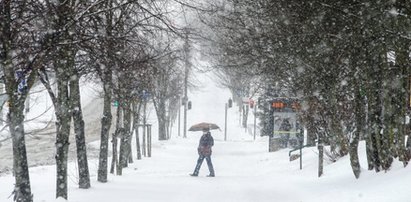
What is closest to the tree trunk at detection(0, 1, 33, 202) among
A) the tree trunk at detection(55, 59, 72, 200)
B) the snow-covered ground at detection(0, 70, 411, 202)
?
the tree trunk at detection(55, 59, 72, 200)

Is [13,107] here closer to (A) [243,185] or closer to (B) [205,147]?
(A) [243,185]

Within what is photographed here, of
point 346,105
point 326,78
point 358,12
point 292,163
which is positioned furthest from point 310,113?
point 358,12

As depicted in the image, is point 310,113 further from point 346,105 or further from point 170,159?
point 170,159

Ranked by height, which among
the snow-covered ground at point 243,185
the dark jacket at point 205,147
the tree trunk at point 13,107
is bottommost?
the snow-covered ground at point 243,185

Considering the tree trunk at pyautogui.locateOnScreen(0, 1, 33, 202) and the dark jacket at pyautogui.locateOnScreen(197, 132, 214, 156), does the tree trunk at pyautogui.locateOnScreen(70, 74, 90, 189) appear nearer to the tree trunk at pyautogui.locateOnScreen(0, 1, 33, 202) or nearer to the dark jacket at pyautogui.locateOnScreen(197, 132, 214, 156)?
the tree trunk at pyautogui.locateOnScreen(0, 1, 33, 202)

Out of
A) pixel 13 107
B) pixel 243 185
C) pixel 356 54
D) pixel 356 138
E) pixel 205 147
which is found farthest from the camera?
pixel 205 147

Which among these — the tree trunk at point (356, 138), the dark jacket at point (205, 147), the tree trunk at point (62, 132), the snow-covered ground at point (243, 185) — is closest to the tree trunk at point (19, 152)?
the tree trunk at point (62, 132)

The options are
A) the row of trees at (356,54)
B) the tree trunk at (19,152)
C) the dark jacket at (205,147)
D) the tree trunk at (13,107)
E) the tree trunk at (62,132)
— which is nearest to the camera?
the tree trunk at (13,107)

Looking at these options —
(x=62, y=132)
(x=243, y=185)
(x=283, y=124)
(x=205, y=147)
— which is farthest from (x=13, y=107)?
(x=283, y=124)

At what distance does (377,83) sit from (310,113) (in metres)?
7.98

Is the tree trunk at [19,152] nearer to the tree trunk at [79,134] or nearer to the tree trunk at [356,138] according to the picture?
the tree trunk at [79,134]

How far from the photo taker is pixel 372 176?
1274cm

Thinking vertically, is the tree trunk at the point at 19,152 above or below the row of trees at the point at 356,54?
below

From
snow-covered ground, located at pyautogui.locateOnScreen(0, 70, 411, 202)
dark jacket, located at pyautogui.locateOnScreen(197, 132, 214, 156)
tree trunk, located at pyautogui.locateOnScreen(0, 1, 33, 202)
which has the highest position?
tree trunk, located at pyautogui.locateOnScreen(0, 1, 33, 202)
